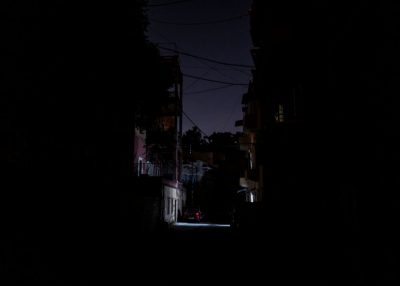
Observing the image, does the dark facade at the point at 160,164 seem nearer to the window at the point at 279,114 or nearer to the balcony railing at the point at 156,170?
the balcony railing at the point at 156,170

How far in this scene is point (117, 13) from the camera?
14781 millimetres

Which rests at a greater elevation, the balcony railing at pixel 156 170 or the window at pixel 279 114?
the window at pixel 279 114

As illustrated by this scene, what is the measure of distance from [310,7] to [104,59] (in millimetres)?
8037

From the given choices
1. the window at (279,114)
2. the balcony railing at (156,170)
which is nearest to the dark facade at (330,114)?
the window at (279,114)

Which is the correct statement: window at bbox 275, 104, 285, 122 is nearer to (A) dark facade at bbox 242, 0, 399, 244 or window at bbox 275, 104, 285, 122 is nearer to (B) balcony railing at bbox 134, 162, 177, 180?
(A) dark facade at bbox 242, 0, 399, 244

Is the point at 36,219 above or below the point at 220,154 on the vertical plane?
below

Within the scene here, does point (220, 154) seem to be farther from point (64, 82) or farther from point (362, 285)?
point (362, 285)

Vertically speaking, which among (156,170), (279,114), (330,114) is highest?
(279,114)

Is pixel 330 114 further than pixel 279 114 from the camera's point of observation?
No

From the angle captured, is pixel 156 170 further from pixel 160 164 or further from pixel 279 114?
pixel 279 114

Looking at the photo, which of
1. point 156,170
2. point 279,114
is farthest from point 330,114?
point 156,170

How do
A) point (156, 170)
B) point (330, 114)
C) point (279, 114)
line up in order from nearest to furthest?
point (330, 114) → point (279, 114) → point (156, 170)

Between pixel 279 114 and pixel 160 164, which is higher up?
pixel 279 114

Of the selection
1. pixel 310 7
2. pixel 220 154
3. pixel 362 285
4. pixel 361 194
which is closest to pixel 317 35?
pixel 310 7
